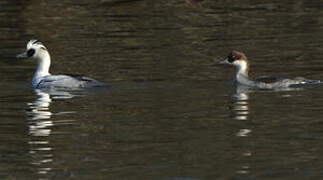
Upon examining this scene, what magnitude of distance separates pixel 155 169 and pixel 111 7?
21995mm

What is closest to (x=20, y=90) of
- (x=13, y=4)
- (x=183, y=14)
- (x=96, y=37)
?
(x=96, y=37)

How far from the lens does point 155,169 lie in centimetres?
1362

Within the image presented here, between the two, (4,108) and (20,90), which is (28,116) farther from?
(20,90)

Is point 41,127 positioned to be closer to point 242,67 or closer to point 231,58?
point 242,67

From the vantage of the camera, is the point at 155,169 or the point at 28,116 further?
the point at 28,116

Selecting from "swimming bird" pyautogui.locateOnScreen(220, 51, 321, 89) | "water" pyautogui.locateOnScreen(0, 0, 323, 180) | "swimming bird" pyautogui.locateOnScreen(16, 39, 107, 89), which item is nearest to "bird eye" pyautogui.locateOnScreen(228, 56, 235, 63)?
"swimming bird" pyautogui.locateOnScreen(220, 51, 321, 89)

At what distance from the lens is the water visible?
14.1 meters

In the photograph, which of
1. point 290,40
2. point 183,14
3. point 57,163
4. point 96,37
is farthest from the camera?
point 183,14

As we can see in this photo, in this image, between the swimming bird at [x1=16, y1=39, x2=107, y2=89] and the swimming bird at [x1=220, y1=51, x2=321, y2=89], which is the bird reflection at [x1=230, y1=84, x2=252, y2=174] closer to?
the swimming bird at [x1=220, y1=51, x2=321, y2=89]

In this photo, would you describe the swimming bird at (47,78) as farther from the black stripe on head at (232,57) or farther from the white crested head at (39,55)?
the black stripe on head at (232,57)

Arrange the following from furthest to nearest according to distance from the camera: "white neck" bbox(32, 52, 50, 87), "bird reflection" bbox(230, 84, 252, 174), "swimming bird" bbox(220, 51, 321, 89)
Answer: "white neck" bbox(32, 52, 50, 87)
"swimming bird" bbox(220, 51, 321, 89)
"bird reflection" bbox(230, 84, 252, 174)

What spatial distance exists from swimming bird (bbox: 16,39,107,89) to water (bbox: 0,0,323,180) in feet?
1.02

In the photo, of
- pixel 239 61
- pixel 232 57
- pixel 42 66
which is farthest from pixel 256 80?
pixel 42 66

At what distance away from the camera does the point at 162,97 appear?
65.3 ft
